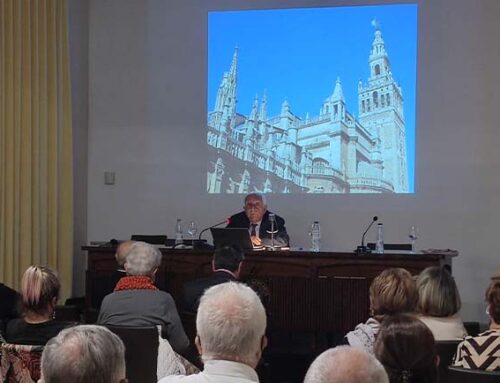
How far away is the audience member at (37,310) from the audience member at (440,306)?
1.60 metres

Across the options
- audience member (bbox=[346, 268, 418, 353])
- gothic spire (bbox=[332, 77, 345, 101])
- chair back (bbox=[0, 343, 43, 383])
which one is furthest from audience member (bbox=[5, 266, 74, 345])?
gothic spire (bbox=[332, 77, 345, 101])

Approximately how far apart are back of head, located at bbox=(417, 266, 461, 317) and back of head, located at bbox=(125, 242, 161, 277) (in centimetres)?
141

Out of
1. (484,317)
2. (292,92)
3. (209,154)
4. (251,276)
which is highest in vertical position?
(292,92)

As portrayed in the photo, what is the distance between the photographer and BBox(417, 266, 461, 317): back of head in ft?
10.3

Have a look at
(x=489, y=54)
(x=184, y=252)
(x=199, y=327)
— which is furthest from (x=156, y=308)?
(x=489, y=54)

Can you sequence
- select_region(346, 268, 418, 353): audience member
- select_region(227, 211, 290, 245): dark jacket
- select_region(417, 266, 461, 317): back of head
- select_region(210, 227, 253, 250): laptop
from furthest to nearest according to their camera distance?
select_region(227, 211, 290, 245): dark jacket, select_region(210, 227, 253, 250): laptop, select_region(417, 266, 461, 317): back of head, select_region(346, 268, 418, 353): audience member

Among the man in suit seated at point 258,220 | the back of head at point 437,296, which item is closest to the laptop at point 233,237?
the man in suit seated at point 258,220

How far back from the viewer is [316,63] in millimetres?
7117

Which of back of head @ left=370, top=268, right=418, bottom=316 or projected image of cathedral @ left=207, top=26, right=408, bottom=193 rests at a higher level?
projected image of cathedral @ left=207, top=26, right=408, bottom=193

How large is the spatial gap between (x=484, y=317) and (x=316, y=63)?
3.07 m

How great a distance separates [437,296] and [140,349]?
53.9 inches

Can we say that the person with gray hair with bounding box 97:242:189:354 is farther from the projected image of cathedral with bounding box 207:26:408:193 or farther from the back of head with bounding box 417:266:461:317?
the projected image of cathedral with bounding box 207:26:408:193

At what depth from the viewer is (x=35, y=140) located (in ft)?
20.8

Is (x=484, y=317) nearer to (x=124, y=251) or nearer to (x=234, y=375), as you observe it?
(x=124, y=251)
